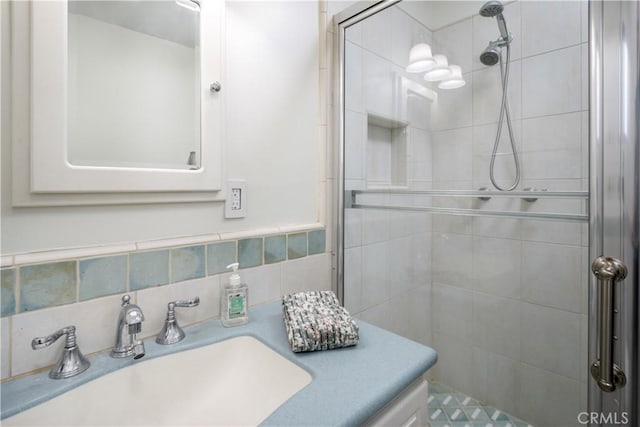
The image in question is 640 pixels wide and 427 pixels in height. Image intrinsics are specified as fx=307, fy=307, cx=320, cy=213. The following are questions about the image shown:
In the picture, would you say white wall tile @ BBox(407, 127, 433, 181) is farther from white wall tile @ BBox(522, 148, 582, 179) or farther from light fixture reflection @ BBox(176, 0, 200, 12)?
light fixture reflection @ BBox(176, 0, 200, 12)

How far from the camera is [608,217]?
0.65m

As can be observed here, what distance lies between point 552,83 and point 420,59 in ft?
1.60

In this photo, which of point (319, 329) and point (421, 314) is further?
point (421, 314)

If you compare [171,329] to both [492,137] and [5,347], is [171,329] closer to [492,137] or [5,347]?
[5,347]

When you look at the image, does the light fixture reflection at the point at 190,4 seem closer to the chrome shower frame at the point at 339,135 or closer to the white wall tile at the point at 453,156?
the chrome shower frame at the point at 339,135

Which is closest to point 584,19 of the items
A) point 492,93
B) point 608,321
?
point 492,93

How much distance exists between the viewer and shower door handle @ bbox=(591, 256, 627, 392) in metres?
0.64

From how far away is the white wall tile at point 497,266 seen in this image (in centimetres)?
131

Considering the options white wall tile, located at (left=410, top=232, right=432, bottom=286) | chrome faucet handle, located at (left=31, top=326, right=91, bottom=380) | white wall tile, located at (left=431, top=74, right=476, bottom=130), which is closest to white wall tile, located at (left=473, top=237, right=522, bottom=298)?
white wall tile, located at (left=410, top=232, right=432, bottom=286)

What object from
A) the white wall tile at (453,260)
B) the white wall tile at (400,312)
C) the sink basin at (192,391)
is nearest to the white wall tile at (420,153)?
the white wall tile at (453,260)

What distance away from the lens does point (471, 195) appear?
44.3 inches

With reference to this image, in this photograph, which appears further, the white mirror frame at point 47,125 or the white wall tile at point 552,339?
the white wall tile at point 552,339

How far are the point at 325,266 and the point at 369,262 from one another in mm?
262

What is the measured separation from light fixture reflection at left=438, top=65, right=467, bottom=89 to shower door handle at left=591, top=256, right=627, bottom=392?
850mm
